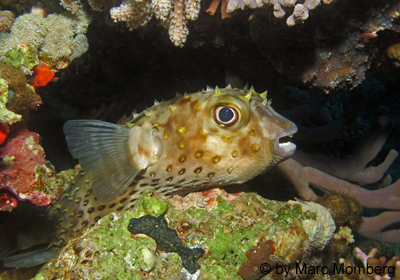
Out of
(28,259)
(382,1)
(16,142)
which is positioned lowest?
(28,259)

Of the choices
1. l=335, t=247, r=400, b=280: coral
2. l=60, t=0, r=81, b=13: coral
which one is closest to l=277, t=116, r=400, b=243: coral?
l=335, t=247, r=400, b=280: coral

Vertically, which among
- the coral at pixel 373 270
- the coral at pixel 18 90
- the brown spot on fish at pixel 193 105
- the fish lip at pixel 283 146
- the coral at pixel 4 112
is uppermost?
the coral at pixel 18 90

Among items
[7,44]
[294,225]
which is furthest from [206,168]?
[7,44]

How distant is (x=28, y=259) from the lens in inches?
115

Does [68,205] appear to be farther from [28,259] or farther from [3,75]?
[3,75]

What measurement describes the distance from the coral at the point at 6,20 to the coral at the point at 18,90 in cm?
120

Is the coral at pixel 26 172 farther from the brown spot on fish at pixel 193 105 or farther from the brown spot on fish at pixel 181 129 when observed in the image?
the brown spot on fish at pixel 193 105

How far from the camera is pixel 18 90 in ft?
8.36

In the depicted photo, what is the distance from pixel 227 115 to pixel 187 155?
0.57 m

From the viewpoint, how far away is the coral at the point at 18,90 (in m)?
2.49

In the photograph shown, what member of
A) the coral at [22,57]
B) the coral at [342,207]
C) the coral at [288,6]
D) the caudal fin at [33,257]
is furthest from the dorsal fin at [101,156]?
the coral at [342,207]

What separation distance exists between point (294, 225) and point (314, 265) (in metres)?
1.04

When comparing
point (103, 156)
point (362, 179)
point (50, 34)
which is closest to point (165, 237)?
point (103, 156)

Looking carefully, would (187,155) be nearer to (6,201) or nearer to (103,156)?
(103,156)
